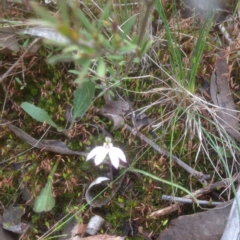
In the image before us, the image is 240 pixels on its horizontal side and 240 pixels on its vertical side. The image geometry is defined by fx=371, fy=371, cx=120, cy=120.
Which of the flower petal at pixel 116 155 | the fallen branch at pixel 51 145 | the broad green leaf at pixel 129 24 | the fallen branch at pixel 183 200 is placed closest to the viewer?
the broad green leaf at pixel 129 24

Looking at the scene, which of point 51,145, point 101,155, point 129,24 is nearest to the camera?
point 129,24

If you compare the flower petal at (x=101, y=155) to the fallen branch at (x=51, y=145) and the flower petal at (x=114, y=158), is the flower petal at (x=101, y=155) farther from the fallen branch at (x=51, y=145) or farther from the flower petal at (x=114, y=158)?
the fallen branch at (x=51, y=145)

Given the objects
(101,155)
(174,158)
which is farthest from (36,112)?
(174,158)

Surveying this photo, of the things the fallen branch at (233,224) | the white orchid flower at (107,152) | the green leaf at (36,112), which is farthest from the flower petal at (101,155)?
the fallen branch at (233,224)

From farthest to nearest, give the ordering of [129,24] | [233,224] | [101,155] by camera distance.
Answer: [101,155] < [233,224] < [129,24]

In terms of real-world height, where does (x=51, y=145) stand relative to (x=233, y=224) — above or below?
above

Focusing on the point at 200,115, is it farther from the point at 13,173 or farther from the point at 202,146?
the point at 13,173

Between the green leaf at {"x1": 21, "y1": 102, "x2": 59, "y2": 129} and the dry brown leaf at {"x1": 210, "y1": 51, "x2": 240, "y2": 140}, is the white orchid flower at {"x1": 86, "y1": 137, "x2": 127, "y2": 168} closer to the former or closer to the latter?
A: the green leaf at {"x1": 21, "y1": 102, "x2": 59, "y2": 129}

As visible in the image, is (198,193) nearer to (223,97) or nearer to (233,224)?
(233,224)
